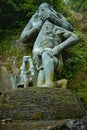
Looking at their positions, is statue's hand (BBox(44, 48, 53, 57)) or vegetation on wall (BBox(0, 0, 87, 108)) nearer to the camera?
statue's hand (BBox(44, 48, 53, 57))

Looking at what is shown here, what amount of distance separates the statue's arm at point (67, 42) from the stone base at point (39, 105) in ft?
4.23

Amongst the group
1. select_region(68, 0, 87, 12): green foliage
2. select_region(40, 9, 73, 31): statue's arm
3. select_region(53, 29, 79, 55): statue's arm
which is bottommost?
select_region(53, 29, 79, 55): statue's arm

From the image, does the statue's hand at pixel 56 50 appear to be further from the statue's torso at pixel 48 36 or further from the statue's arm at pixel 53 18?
the statue's arm at pixel 53 18

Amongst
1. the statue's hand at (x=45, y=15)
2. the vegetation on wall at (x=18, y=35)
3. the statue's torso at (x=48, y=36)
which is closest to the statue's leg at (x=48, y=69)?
the statue's torso at (x=48, y=36)

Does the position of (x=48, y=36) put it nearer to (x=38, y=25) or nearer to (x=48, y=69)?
(x=38, y=25)

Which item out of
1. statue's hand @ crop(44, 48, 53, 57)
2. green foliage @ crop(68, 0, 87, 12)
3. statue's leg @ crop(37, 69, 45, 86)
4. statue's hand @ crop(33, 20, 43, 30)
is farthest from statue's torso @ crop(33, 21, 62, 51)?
green foliage @ crop(68, 0, 87, 12)

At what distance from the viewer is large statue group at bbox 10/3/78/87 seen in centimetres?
836

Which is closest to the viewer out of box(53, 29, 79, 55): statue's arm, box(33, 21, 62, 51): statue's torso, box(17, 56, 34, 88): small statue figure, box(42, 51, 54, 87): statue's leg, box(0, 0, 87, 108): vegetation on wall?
box(42, 51, 54, 87): statue's leg

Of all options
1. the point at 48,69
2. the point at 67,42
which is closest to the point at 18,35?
the point at 67,42

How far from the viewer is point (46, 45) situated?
8.80 metres

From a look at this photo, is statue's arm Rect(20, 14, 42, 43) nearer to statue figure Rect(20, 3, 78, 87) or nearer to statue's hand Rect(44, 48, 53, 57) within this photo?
statue figure Rect(20, 3, 78, 87)

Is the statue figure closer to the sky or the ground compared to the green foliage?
closer to the ground

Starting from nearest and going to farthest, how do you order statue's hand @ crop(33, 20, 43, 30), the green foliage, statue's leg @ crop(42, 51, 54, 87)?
statue's leg @ crop(42, 51, 54, 87)
statue's hand @ crop(33, 20, 43, 30)
the green foliage

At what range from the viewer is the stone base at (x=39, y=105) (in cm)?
715
